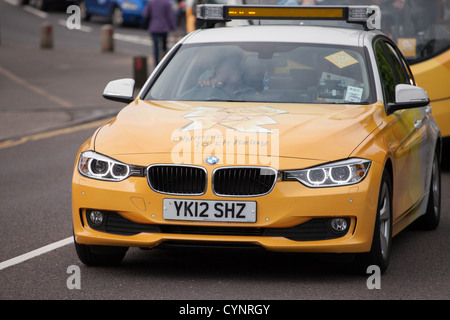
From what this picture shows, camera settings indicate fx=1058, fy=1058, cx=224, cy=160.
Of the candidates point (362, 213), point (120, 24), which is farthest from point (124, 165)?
point (120, 24)

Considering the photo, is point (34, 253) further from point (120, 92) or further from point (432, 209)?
point (432, 209)

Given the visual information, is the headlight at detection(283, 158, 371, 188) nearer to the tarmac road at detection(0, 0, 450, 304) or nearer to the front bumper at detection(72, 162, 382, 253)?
the front bumper at detection(72, 162, 382, 253)

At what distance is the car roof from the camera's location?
306 inches

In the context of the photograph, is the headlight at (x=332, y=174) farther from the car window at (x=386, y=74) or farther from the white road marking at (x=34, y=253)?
the white road marking at (x=34, y=253)

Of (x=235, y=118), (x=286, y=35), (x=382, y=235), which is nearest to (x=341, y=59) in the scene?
(x=286, y=35)

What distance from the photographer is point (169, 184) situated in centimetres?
622

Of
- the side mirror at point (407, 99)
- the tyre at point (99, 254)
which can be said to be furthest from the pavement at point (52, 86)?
the side mirror at point (407, 99)

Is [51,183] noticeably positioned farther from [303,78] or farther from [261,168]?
[261,168]

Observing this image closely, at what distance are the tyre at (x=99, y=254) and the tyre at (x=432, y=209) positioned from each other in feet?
8.94

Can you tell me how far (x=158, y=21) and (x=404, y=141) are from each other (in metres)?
18.7

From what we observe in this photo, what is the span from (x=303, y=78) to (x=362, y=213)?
1.59 m

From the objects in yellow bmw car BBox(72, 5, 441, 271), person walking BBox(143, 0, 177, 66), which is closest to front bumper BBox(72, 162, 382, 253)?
yellow bmw car BBox(72, 5, 441, 271)
